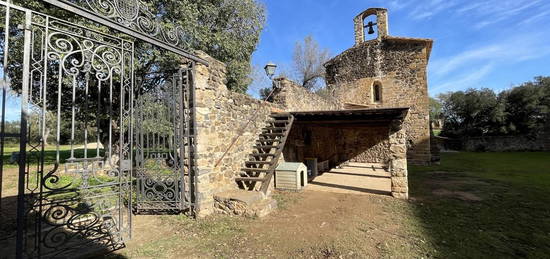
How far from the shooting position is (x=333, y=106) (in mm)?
13680

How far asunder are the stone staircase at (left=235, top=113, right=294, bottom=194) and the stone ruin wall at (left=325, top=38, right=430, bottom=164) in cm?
901

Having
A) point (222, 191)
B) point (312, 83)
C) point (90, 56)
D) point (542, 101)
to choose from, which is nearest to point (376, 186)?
point (222, 191)

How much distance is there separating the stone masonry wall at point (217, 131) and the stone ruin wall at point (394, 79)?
34.7ft

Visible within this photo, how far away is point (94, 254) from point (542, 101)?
98.8 ft

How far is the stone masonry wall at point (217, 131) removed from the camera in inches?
178

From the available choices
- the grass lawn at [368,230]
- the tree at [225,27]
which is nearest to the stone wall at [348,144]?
the tree at [225,27]

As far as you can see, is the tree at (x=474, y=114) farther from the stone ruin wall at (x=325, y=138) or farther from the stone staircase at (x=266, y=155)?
the stone staircase at (x=266, y=155)

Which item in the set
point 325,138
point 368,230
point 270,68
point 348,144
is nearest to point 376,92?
point 348,144

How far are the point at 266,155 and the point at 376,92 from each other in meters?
11.4

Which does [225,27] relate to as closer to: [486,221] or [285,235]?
[285,235]

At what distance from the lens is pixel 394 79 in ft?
45.0

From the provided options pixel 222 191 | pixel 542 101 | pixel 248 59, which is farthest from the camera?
pixel 542 101

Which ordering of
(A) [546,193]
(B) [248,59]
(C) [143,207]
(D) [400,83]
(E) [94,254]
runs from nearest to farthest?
(E) [94,254]
(C) [143,207]
(A) [546,193]
(B) [248,59]
(D) [400,83]

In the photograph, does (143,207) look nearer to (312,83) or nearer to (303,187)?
(303,187)
